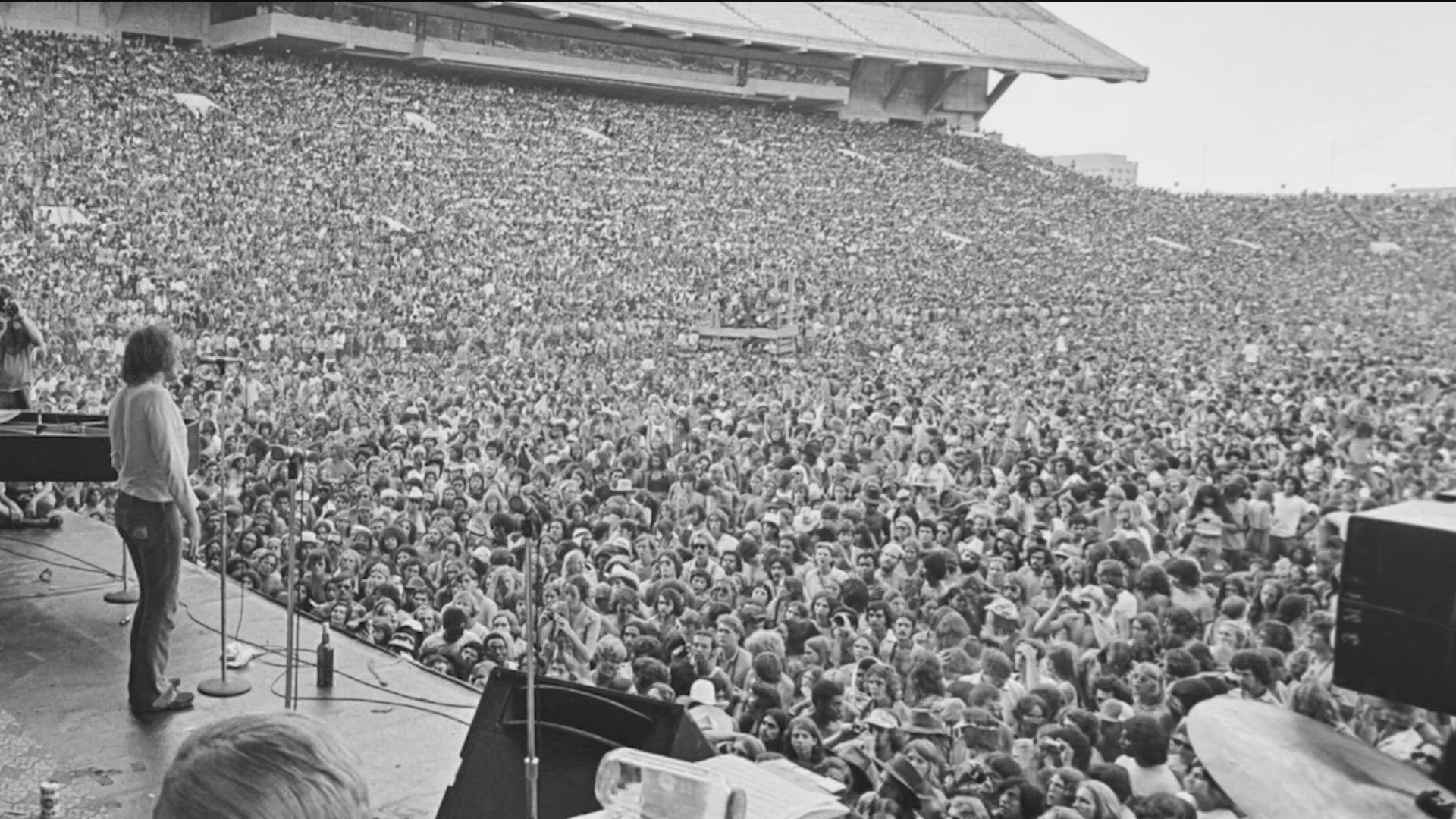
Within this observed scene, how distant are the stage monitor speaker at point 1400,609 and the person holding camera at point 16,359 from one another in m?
4.00

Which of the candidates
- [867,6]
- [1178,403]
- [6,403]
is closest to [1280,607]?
[1178,403]

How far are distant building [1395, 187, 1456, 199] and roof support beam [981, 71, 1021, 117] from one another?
1788cm

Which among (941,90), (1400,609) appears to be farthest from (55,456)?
(941,90)

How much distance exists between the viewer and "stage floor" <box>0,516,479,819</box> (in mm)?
2137

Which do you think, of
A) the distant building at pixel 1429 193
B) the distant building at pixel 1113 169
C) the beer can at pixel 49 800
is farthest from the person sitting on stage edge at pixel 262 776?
the distant building at pixel 1113 169

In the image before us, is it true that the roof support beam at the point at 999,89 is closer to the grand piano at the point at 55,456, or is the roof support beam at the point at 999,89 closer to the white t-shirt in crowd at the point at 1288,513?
the white t-shirt in crowd at the point at 1288,513

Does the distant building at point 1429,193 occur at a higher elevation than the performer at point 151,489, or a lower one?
higher

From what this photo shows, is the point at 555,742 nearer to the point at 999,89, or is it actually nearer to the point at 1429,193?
the point at 1429,193

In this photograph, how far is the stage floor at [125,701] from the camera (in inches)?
84.1

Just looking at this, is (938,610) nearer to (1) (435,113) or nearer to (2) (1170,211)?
(2) (1170,211)

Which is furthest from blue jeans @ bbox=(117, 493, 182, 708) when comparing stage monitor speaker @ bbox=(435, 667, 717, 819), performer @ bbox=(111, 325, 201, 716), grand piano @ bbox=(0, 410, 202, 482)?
stage monitor speaker @ bbox=(435, 667, 717, 819)

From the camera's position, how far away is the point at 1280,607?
137 inches

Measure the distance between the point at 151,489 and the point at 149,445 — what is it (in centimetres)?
9

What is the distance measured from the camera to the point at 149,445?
227 centimetres
